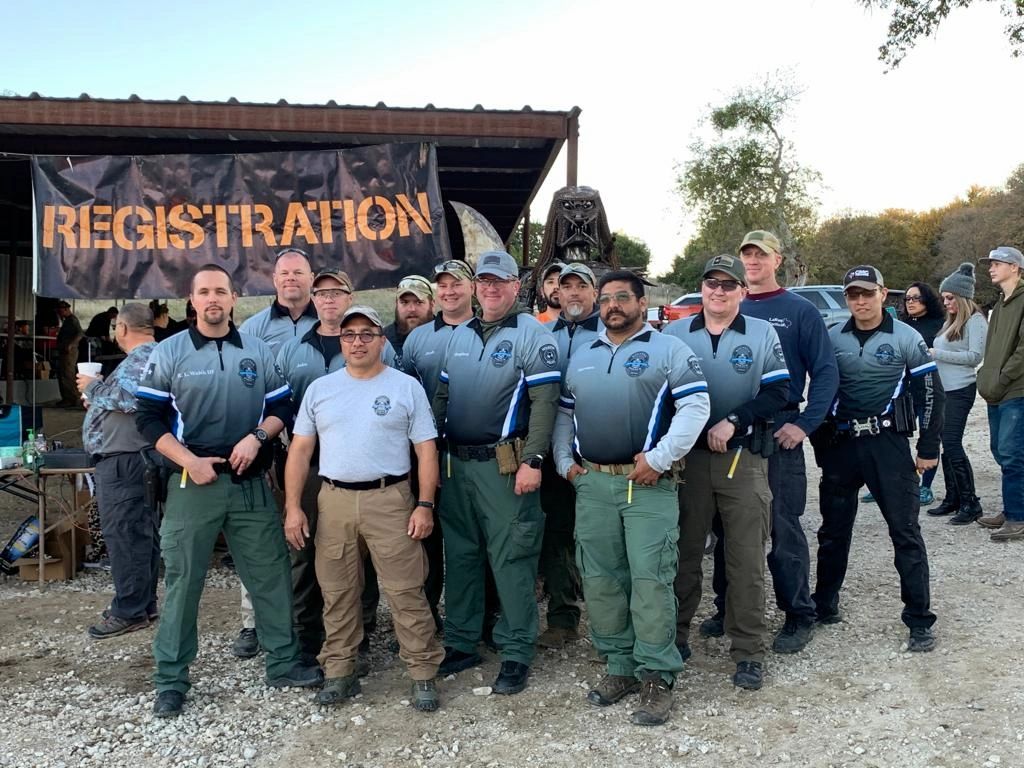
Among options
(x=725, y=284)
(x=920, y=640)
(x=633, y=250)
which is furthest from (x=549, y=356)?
(x=633, y=250)

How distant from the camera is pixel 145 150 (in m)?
7.28

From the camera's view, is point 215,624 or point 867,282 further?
point 215,624

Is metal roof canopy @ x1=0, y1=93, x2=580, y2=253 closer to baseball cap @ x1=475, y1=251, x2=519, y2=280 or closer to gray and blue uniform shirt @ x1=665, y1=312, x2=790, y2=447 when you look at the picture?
baseball cap @ x1=475, y1=251, x2=519, y2=280

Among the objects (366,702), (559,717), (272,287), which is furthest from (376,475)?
(272,287)

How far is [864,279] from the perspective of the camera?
4215mm

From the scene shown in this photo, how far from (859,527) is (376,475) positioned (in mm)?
4854

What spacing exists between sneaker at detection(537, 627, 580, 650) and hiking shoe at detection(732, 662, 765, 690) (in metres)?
0.90

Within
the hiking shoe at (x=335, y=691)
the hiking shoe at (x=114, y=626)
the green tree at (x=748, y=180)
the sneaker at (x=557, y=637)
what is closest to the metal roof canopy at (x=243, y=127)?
the hiking shoe at (x=114, y=626)

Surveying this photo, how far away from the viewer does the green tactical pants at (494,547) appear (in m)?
3.81

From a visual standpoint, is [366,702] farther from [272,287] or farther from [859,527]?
[859,527]

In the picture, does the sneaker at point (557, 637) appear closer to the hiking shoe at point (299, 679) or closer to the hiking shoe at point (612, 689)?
the hiking shoe at point (612, 689)

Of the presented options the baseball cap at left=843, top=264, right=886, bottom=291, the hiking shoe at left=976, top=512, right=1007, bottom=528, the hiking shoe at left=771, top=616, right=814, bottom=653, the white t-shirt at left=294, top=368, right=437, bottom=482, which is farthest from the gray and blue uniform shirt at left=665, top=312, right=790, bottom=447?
the hiking shoe at left=976, top=512, right=1007, bottom=528

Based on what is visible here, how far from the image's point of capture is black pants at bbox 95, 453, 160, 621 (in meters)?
4.69

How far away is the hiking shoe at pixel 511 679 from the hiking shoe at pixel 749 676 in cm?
98
